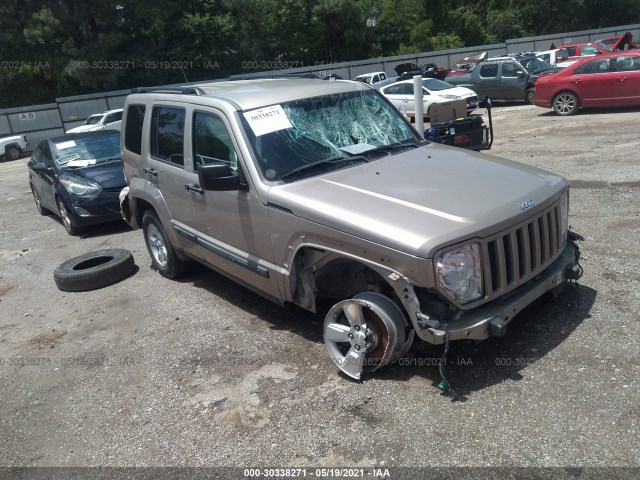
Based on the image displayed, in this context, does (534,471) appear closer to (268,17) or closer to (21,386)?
(21,386)

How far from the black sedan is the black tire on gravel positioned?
203 centimetres

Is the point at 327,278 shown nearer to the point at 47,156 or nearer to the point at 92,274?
the point at 92,274

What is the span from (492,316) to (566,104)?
13.8m

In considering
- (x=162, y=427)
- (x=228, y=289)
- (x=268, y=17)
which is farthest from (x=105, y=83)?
(x=162, y=427)

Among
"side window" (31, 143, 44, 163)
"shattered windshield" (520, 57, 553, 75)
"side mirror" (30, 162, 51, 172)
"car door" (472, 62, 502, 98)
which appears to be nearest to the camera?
"side mirror" (30, 162, 51, 172)

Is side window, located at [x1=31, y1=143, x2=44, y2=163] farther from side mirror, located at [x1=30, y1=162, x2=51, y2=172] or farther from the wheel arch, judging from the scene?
the wheel arch

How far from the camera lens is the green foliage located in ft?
116

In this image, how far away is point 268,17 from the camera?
44.0 m

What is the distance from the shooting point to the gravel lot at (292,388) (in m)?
3.36

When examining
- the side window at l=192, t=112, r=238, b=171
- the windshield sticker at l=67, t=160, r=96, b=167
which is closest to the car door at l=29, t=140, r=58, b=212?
the windshield sticker at l=67, t=160, r=96, b=167

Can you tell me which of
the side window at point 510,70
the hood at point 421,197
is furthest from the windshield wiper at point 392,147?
the side window at point 510,70

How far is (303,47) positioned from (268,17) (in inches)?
152

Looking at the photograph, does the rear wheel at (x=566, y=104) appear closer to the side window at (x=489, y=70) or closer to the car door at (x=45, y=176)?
the side window at (x=489, y=70)

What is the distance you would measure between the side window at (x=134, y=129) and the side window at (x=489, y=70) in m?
16.4
